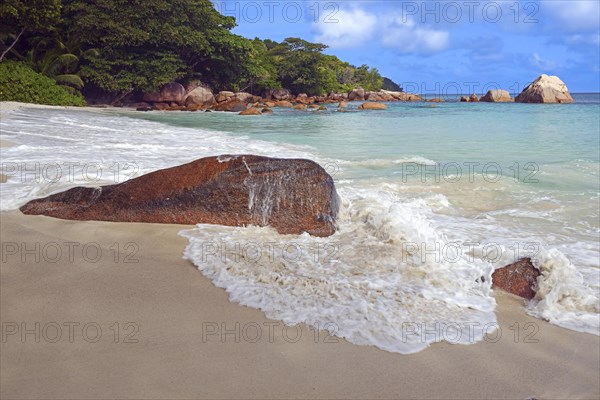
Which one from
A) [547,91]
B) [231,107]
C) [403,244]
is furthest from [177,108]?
[547,91]

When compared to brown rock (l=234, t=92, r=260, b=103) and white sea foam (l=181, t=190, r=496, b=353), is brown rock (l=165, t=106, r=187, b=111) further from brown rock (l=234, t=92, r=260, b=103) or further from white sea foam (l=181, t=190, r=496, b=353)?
white sea foam (l=181, t=190, r=496, b=353)

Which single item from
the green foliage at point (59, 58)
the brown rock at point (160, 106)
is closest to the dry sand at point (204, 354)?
the green foliage at point (59, 58)

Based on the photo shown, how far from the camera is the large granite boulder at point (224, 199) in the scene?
4277 millimetres

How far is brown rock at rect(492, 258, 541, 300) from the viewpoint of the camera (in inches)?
130

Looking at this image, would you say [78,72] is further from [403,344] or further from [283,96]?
[403,344]

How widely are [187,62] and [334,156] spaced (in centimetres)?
2653

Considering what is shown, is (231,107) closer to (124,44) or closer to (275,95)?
(124,44)

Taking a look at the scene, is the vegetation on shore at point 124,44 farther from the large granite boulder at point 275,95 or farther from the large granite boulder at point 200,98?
the large granite boulder at point 275,95

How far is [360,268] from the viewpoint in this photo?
11.3 feet

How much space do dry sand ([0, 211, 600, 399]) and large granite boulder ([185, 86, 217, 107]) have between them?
30.0m

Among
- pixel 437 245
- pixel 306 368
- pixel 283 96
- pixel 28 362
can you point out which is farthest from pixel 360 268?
pixel 283 96

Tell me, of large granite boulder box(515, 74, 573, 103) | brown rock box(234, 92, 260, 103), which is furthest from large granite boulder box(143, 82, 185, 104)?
large granite boulder box(515, 74, 573, 103)

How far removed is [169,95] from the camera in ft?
103

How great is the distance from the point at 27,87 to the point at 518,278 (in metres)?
25.7
